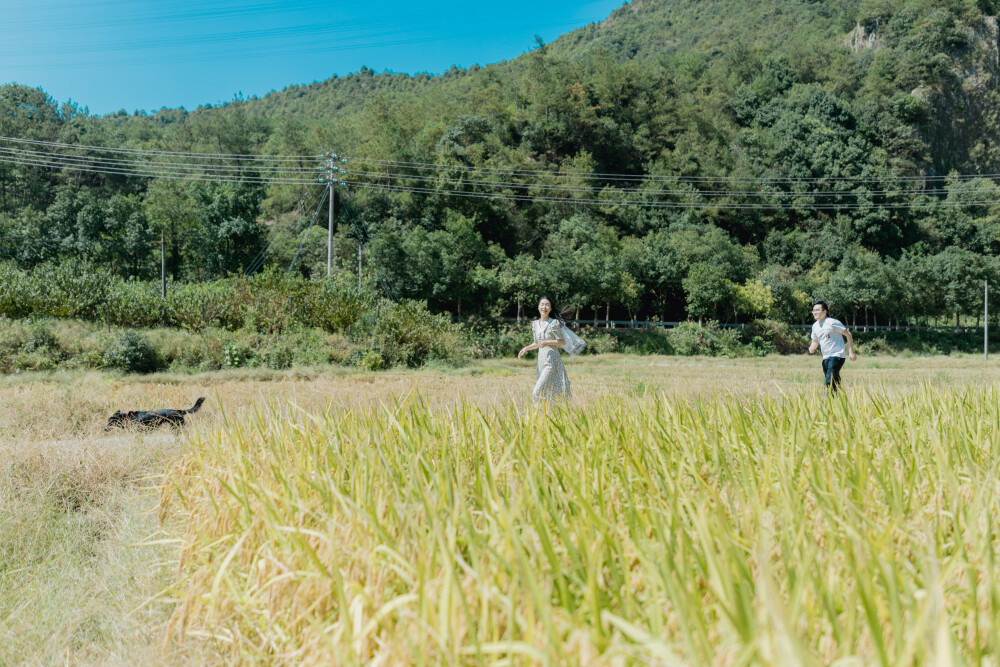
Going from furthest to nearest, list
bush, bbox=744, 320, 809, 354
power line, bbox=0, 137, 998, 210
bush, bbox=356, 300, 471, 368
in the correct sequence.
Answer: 1. power line, bbox=0, 137, 998, 210
2. bush, bbox=744, 320, 809, 354
3. bush, bbox=356, 300, 471, 368

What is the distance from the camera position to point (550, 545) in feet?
5.16

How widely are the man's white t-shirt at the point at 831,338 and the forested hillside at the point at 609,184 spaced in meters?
25.5

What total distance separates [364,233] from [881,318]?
3559cm

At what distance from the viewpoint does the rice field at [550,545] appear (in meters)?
1.32

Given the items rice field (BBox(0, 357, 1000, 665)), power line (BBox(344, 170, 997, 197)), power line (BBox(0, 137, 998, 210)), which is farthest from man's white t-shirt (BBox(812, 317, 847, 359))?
power line (BBox(344, 170, 997, 197))

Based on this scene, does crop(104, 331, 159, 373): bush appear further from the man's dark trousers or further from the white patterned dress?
the man's dark trousers

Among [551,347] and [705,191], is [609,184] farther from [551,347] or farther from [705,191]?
[551,347]

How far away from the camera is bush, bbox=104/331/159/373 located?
15.6m

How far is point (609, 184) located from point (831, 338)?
159 feet

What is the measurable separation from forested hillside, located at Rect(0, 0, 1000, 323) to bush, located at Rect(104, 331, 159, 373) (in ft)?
56.9

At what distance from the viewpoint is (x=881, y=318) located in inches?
1719

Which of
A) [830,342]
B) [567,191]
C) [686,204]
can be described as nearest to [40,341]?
[830,342]

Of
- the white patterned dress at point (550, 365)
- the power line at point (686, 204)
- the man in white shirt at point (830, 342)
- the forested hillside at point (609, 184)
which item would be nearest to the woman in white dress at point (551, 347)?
the white patterned dress at point (550, 365)

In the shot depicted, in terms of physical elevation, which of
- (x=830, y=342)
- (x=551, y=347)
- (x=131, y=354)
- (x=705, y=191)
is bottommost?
(x=131, y=354)
